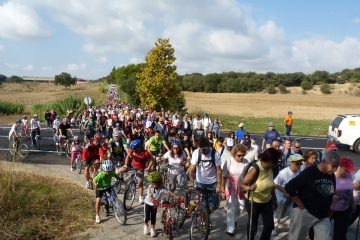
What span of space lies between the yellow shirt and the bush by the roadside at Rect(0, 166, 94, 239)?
379 cm

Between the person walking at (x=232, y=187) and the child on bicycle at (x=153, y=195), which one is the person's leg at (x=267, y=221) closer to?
the person walking at (x=232, y=187)

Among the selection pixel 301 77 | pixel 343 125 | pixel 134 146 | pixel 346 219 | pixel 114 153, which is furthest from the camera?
pixel 301 77

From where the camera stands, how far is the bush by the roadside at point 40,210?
6320 mm

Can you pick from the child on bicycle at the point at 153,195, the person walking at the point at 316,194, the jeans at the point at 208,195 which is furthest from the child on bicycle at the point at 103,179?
the person walking at the point at 316,194

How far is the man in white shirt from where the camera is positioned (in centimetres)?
599

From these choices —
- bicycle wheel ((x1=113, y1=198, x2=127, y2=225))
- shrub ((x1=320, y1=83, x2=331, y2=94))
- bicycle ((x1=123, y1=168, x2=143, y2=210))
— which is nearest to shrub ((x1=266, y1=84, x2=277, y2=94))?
shrub ((x1=320, y1=83, x2=331, y2=94))

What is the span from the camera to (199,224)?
5.89m

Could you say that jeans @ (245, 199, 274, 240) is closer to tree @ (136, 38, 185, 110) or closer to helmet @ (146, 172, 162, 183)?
helmet @ (146, 172, 162, 183)

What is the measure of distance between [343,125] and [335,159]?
12.6m

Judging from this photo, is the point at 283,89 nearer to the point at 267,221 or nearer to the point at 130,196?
the point at 130,196

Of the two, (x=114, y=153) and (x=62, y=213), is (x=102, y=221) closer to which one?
(x=62, y=213)

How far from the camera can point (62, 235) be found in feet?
20.8

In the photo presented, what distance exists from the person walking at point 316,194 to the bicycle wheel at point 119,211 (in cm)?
378

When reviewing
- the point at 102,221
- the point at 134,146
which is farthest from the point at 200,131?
the point at 102,221
